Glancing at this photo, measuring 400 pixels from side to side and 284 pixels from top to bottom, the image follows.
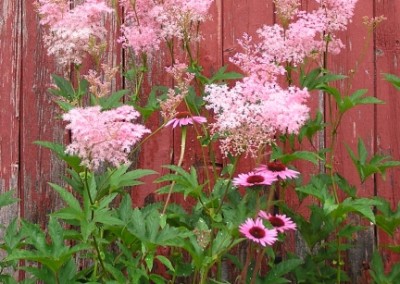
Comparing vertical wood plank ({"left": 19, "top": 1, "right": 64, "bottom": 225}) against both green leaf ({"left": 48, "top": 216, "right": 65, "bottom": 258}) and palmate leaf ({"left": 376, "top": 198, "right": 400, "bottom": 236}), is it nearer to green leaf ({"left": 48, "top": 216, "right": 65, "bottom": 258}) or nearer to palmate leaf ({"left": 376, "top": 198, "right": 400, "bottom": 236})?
green leaf ({"left": 48, "top": 216, "right": 65, "bottom": 258})

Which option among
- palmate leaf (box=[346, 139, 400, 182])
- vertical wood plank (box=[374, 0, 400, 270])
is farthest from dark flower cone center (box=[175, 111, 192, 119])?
vertical wood plank (box=[374, 0, 400, 270])

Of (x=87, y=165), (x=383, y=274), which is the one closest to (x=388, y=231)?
(x=383, y=274)

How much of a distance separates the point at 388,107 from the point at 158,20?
106 cm

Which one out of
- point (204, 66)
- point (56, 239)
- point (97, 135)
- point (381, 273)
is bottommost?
point (381, 273)

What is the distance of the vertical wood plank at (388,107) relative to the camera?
140 inches

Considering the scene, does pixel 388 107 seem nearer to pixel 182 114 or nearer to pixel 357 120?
pixel 357 120

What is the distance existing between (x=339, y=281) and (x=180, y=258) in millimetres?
607

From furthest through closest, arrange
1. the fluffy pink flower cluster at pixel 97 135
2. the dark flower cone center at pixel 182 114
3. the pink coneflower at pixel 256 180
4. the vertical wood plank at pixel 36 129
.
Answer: the vertical wood plank at pixel 36 129, the dark flower cone center at pixel 182 114, the pink coneflower at pixel 256 180, the fluffy pink flower cluster at pixel 97 135

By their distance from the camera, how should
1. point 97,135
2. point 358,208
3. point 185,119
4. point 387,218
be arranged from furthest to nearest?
1. point 387,218
2. point 185,119
3. point 358,208
4. point 97,135

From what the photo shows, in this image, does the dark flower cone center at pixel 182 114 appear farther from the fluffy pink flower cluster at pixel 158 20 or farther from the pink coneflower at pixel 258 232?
the pink coneflower at pixel 258 232

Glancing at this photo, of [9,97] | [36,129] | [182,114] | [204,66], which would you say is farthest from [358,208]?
[9,97]

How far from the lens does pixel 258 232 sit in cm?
257

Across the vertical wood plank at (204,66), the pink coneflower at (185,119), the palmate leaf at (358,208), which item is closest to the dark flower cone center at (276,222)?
the palmate leaf at (358,208)

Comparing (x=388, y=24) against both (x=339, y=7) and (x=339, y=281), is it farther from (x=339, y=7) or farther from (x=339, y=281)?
(x=339, y=281)
